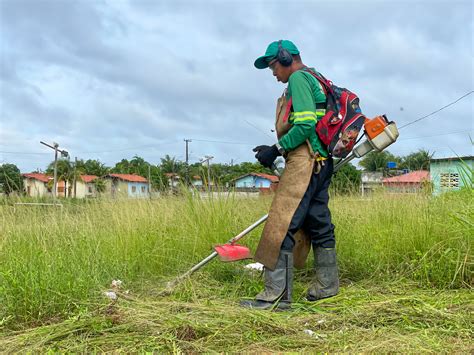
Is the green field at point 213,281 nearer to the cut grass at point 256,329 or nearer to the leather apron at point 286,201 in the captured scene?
the cut grass at point 256,329

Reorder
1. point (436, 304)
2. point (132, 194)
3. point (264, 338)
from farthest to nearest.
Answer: point (132, 194)
point (436, 304)
point (264, 338)

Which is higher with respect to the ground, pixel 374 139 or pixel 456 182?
pixel 374 139

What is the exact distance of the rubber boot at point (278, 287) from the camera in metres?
3.07

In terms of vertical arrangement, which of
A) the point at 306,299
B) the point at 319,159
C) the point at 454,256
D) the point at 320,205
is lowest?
the point at 306,299

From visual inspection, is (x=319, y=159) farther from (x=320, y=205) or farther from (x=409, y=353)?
(x=409, y=353)

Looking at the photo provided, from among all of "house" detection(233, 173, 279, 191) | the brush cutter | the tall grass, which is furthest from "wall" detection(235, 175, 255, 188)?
the brush cutter

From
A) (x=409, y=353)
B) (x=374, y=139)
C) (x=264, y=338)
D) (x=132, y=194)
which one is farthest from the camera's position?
(x=132, y=194)

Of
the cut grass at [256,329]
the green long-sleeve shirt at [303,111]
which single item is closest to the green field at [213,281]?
the cut grass at [256,329]

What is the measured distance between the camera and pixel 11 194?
5816 mm

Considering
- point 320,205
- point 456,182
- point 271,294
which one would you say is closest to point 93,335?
point 271,294

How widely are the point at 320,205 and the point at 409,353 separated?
4.56ft

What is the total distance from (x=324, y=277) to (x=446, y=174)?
2.39m

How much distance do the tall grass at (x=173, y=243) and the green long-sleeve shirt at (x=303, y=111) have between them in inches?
48.1

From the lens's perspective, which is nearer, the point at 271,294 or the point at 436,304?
the point at 436,304
